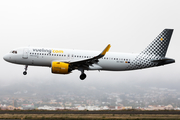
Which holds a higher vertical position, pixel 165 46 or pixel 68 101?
pixel 165 46

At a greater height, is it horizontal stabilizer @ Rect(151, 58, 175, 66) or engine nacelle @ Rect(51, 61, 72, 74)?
horizontal stabilizer @ Rect(151, 58, 175, 66)

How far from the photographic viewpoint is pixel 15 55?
35156 millimetres

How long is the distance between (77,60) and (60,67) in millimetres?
2658

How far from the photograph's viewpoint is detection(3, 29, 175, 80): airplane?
33.6m

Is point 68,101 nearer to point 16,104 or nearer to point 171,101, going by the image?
point 16,104

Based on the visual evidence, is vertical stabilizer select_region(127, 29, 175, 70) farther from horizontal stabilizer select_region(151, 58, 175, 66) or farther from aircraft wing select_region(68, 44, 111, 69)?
aircraft wing select_region(68, 44, 111, 69)

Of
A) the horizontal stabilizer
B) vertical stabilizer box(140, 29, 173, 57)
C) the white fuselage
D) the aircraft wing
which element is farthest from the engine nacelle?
the horizontal stabilizer

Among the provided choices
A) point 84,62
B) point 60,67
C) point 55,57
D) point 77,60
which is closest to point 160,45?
point 84,62

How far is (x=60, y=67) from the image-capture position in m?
33.1

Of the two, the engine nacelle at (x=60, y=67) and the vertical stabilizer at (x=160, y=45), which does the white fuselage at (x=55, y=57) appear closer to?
the engine nacelle at (x=60, y=67)

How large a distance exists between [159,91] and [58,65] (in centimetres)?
3601

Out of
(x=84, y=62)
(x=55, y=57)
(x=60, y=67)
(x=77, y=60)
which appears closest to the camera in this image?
(x=60, y=67)

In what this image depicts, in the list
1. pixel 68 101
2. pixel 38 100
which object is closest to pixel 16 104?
pixel 38 100

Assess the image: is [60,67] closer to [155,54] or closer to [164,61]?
[155,54]
